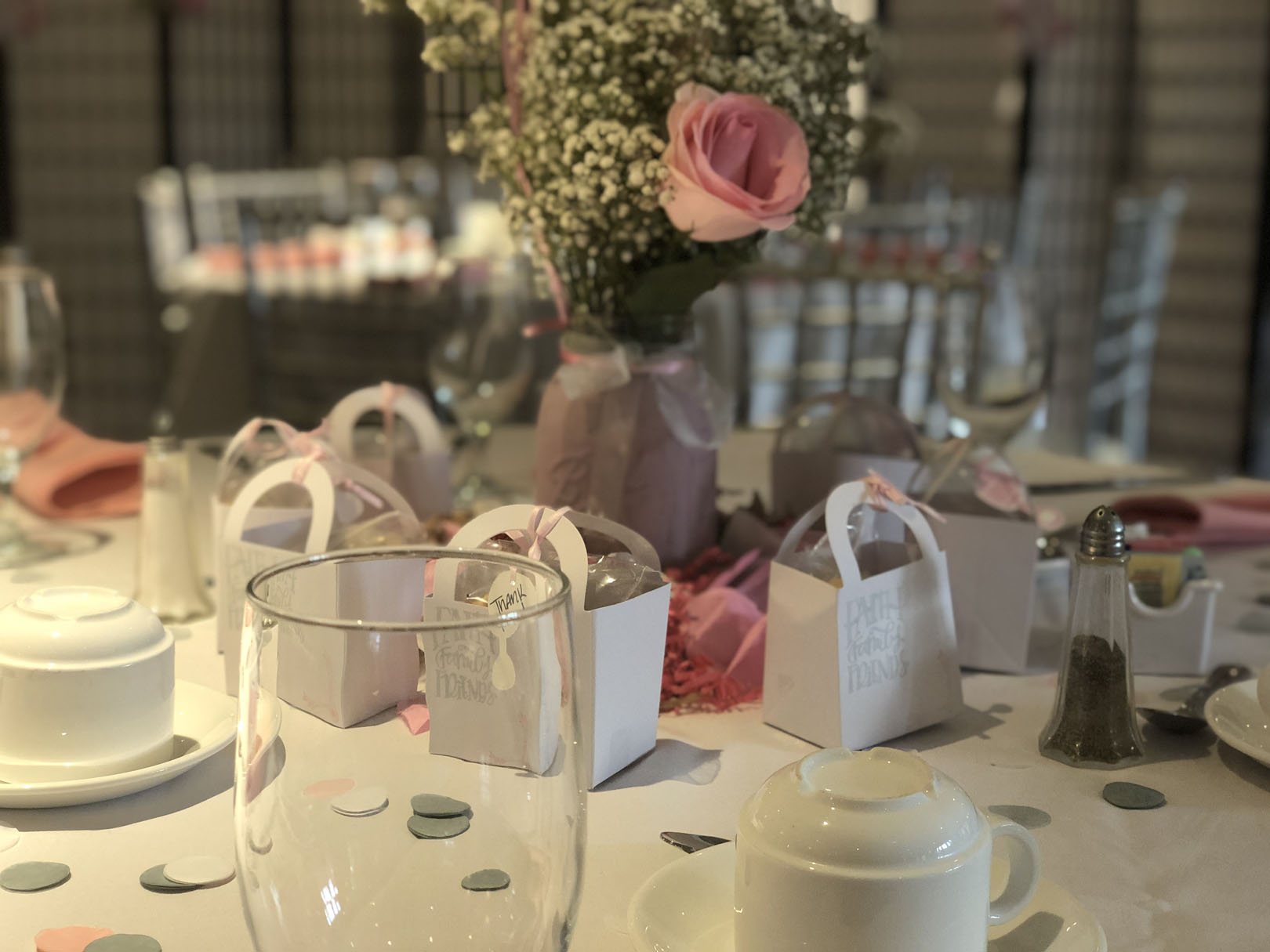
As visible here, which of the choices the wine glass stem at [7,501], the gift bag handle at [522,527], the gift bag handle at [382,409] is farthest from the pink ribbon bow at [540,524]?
→ the wine glass stem at [7,501]

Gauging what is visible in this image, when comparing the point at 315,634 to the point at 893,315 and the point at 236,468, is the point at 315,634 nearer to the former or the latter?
the point at 236,468

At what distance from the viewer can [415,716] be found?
438 millimetres

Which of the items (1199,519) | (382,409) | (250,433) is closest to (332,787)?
(250,433)

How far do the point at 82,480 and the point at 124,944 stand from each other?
2.92 feet

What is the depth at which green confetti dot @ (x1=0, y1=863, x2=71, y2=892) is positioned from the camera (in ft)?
1.99

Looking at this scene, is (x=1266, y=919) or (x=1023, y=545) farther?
Answer: (x=1023, y=545)

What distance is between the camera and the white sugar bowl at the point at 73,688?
2.23 ft

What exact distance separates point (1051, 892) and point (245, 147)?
490 centimetres

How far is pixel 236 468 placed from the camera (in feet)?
3.19

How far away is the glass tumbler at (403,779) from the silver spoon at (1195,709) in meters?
0.48

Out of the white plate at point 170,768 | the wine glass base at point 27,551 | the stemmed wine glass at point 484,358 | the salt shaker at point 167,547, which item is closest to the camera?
the white plate at point 170,768

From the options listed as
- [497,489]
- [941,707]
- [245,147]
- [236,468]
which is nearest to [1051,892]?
[941,707]

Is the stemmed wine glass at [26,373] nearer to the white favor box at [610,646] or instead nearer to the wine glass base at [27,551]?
the wine glass base at [27,551]

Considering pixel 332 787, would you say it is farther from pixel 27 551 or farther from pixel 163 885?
pixel 27 551
